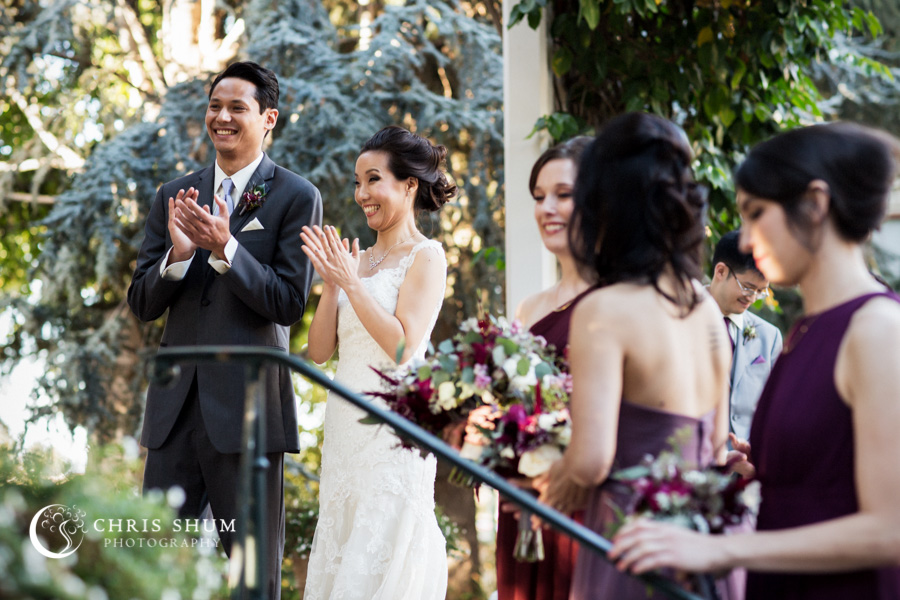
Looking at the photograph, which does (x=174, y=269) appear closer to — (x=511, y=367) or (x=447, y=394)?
(x=447, y=394)

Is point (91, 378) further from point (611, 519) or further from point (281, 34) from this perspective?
point (611, 519)

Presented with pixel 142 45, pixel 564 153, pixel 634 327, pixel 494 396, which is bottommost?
pixel 494 396

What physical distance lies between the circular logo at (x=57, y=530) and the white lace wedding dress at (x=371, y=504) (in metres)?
1.69

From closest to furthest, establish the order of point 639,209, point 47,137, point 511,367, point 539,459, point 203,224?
point 639,209 → point 539,459 → point 511,367 → point 203,224 → point 47,137

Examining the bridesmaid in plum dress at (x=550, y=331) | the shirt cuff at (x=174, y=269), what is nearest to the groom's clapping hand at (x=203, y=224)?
the shirt cuff at (x=174, y=269)

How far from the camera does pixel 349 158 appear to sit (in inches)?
270

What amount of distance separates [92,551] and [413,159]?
247 centimetres

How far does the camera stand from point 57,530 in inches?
65.9

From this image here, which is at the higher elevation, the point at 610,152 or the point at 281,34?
the point at 281,34

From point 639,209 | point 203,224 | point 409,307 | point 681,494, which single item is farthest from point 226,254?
point 681,494

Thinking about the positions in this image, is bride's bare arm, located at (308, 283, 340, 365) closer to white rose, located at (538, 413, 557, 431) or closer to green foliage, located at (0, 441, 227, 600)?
white rose, located at (538, 413, 557, 431)

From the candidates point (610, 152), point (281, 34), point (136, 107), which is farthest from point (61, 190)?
point (610, 152)

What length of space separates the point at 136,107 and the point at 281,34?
1517 mm

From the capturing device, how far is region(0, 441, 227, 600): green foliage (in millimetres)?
1336
